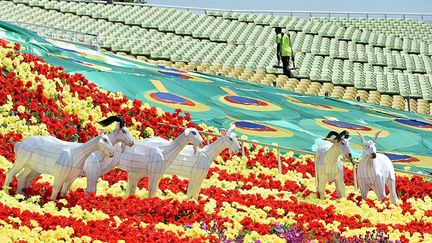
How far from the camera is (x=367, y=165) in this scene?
51.3 feet

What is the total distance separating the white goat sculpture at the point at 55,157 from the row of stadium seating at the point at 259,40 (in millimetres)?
25447

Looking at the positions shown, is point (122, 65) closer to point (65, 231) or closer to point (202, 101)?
point (202, 101)

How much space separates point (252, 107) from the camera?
24234 mm

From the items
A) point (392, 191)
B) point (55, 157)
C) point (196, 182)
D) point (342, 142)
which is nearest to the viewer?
point (55, 157)

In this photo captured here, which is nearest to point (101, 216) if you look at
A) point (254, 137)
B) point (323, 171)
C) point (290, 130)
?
point (323, 171)

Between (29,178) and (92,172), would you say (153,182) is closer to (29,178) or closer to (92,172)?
(92,172)

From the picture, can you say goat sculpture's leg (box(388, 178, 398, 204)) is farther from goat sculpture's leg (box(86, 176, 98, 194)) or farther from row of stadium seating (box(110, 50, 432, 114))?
row of stadium seating (box(110, 50, 432, 114))

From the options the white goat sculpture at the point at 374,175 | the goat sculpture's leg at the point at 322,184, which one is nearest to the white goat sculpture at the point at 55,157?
the goat sculpture's leg at the point at 322,184

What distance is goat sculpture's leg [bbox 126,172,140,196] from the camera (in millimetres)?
14109

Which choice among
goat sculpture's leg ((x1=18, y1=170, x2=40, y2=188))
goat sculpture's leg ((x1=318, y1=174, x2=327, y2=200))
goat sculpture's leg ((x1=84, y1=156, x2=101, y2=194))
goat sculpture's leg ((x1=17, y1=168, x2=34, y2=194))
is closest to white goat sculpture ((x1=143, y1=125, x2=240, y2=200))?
goat sculpture's leg ((x1=84, y1=156, x2=101, y2=194))

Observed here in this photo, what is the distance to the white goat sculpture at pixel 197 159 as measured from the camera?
1425 centimetres

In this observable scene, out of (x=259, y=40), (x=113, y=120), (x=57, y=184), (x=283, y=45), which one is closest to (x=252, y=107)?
(x=283, y=45)

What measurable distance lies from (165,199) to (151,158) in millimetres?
697

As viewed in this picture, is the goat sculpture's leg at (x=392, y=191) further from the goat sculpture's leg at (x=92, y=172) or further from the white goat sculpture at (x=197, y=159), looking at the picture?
the goat sculpture's leg at (x=92, y=172)
